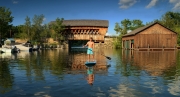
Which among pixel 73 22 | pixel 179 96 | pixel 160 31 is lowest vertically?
pixel 179 96

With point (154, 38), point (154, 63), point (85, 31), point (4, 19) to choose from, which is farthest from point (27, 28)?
point (154, 63)

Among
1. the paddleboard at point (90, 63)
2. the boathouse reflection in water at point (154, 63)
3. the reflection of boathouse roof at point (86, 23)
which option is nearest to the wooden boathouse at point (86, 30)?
the reflection of boathouse roof at point (86, 23)

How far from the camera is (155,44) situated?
186ft

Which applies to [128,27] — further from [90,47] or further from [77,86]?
[77,86]

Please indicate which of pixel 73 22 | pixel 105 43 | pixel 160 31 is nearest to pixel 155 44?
pixel 160 31

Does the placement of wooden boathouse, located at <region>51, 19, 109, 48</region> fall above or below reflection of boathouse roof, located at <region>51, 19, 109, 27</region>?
below

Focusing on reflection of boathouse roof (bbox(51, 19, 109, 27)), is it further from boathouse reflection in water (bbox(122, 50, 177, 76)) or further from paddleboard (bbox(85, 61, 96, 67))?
paddleboard (bbox(85, 61, 96, 67))

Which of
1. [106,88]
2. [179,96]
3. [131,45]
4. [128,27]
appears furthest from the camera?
[128,27]

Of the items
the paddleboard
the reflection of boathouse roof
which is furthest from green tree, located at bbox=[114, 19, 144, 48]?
the paddleboard

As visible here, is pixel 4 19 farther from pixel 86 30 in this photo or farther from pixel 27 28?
pixel 86 30

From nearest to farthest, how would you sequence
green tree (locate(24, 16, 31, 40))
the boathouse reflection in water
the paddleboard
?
1. the boathouse reflection in water
2. the paddleboard
3. green tree (locate(24, 16, 31, 40))

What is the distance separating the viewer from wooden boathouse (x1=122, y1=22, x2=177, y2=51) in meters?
55.8

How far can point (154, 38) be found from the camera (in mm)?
56531

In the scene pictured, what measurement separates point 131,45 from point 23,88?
56263 millimetres
